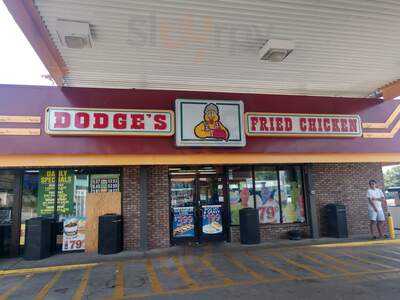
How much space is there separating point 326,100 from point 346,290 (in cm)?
694

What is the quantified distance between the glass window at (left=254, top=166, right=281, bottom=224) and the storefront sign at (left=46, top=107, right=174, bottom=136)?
13.2ft

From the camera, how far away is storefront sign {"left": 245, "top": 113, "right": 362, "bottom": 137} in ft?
35.8

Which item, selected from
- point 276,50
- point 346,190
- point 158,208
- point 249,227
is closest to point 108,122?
point 158,208

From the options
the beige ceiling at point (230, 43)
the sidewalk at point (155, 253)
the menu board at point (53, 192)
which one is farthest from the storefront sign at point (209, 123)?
the menu board at point (53, 192)

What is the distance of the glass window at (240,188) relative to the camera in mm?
12141

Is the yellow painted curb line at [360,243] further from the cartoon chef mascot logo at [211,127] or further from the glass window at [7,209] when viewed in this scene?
the glass window at [7,209]

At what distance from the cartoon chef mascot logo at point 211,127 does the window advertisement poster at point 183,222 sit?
2.88m

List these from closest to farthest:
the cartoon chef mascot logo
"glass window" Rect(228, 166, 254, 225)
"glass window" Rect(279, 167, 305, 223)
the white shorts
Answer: the cartoon chef mascot logo, the white shorts, "glass window" Rect(228, 166, 254, 225), "glass window" Rect(279, 167, 305, 223)

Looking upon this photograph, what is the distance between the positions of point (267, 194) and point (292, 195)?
1.01 metres

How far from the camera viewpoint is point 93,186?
1113cm

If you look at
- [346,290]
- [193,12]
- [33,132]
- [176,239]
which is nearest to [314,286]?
[346,290]

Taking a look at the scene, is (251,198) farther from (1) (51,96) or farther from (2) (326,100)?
(1) (51,96)

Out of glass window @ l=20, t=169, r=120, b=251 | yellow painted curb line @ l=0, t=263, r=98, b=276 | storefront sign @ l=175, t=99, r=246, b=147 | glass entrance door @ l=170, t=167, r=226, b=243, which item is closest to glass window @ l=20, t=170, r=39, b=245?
glass window @ l=20, t=169, r=120, b=251

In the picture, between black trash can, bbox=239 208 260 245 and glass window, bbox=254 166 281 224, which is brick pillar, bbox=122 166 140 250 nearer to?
black trash can, bbox=239 208 260 245
